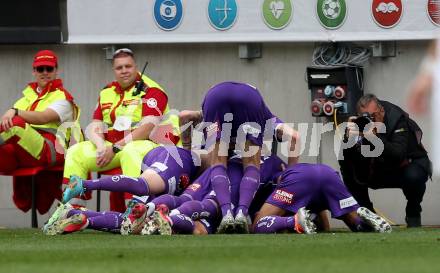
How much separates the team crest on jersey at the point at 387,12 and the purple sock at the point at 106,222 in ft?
13.8

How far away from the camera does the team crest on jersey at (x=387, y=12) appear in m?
11.6

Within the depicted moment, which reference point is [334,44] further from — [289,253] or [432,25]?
[289,253]

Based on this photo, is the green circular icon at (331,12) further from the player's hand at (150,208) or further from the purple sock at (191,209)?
the player's hand at (150,208)

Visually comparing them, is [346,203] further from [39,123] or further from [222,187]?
[39,123]

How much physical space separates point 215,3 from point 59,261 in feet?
21.2

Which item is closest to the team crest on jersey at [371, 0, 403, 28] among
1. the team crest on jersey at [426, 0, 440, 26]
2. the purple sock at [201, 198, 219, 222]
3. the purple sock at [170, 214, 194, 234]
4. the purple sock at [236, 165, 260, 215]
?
the team crest on jersey at [426, 0, 440, 26]

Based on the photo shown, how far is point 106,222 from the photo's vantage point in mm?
8367

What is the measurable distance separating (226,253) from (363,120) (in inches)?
176

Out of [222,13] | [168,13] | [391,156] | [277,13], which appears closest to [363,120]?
[391,156]

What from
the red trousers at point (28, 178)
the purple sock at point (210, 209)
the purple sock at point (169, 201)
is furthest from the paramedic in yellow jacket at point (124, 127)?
the purple sock at point (210, 209)

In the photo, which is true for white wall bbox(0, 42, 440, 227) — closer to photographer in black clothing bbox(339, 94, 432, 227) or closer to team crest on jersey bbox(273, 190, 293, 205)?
photographer in black clothing bbox(339, 94, 432, 227)

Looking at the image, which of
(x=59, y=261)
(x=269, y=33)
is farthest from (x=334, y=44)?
(x=59, y=261)

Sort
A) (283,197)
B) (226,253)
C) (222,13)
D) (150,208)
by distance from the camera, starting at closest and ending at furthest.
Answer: (226,253) < (150,208) < (283,197) < (222,13)

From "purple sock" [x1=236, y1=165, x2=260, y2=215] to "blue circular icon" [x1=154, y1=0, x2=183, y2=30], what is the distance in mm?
3764
